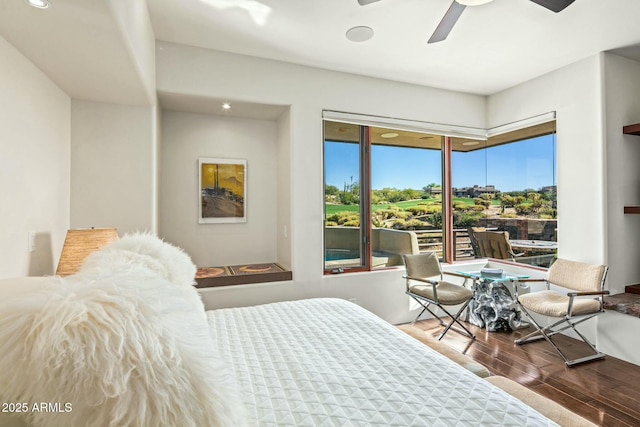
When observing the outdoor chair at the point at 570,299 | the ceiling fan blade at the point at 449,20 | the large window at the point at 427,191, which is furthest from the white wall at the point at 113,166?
the outdoor chair at the point at 570,299

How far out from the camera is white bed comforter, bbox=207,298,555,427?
42.5 inches

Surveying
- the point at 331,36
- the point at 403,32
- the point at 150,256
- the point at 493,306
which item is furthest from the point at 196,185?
the point at 493,306

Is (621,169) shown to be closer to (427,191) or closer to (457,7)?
(427,191)

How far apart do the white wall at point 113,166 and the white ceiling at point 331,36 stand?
0.15 meters

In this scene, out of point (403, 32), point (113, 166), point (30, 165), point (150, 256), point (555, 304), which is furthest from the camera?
point (555, 304)

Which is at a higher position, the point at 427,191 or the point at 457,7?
the point at 457,7

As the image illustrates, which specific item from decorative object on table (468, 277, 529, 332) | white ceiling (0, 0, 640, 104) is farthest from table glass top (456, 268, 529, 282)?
white ceiling (0, 0, 640, 104)

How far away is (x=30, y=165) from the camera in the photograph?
1.83 meters

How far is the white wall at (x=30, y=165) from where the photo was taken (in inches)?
62.9

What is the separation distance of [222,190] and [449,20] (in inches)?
101

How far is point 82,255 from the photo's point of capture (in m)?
1.91

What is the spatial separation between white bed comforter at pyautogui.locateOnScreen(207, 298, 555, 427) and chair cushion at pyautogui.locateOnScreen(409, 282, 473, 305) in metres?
1.64

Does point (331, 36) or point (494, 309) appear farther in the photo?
point (494, 309)

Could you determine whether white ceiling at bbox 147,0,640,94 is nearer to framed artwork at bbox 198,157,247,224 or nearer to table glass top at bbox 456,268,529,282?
framed artwork at bbox 198,157,247,224
